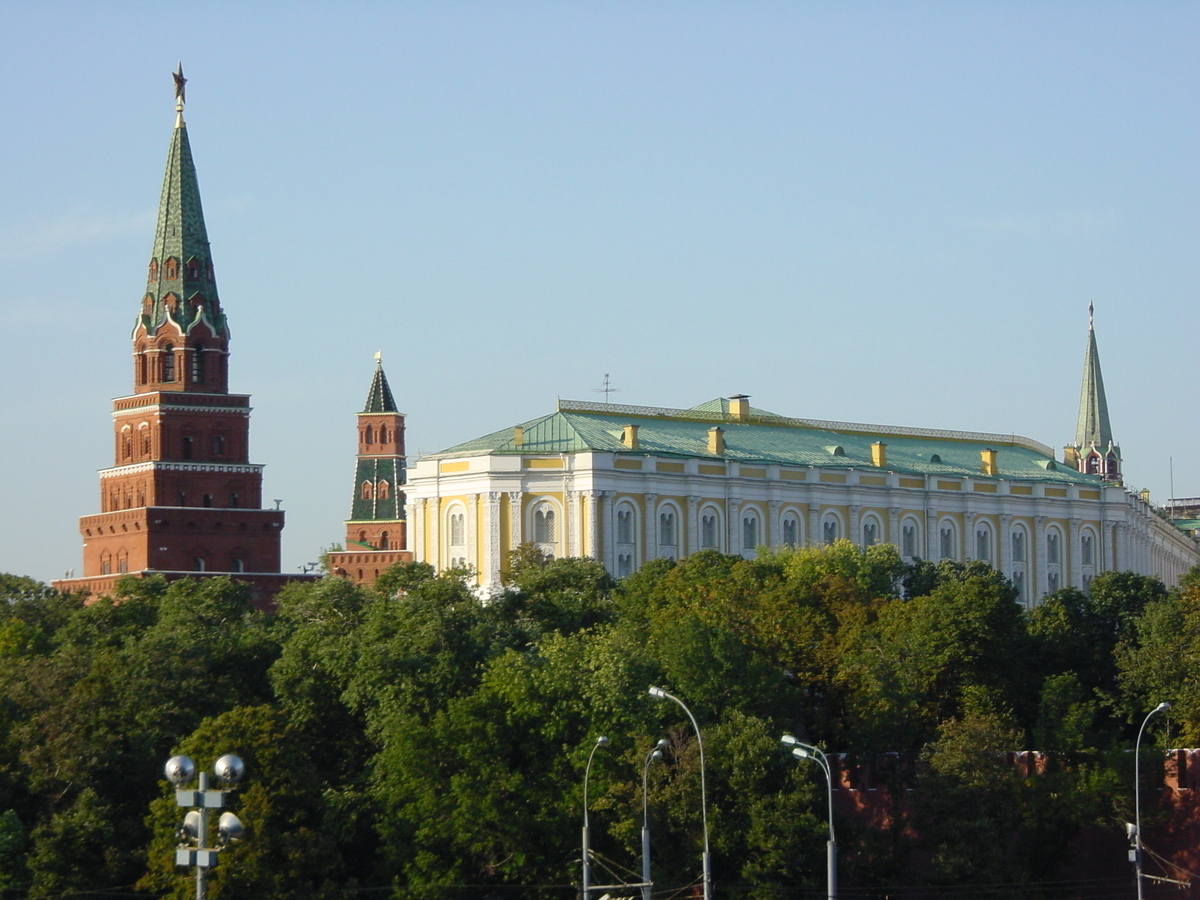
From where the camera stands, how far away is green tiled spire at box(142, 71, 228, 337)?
16062cm

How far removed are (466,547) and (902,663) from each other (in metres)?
51.0

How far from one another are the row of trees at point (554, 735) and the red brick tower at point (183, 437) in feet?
192

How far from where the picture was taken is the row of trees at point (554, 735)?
78.6m

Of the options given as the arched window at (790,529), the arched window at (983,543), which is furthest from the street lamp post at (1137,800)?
the arched window at (983,543)

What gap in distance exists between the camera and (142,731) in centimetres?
8219

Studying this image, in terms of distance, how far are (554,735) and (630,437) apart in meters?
59.9

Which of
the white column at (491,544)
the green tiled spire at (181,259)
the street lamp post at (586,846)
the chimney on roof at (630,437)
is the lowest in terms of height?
the street lamp post at (586,846)

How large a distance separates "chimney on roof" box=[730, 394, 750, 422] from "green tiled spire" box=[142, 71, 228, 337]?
1226 inches

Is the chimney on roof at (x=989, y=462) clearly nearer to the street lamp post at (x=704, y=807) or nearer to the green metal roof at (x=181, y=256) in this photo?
the green metal roof at (x=181, y=256)

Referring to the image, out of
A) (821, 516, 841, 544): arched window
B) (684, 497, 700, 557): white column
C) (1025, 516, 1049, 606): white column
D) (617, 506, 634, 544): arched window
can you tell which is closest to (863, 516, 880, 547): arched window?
(821, 516, 841, 544): arched window

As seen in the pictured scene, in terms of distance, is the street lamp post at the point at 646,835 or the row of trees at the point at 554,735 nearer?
the street lamp post at the point at 646,835

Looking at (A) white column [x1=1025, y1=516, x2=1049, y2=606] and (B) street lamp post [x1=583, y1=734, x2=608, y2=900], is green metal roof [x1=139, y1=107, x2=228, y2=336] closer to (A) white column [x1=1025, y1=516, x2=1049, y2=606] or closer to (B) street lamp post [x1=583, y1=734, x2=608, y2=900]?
(A) white column [x1=1025, y1=516, x2=1049, y2=606]

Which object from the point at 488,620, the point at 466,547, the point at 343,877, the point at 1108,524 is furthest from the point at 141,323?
the point at 343,877

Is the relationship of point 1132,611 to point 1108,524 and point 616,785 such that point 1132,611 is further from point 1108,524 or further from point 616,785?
point 1108,524
